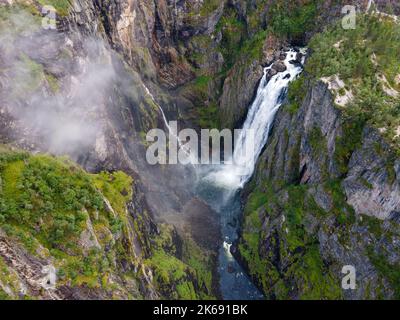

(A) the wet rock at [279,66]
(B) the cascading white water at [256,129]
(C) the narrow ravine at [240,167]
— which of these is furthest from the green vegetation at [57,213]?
(A) the wet rock at [279,66]

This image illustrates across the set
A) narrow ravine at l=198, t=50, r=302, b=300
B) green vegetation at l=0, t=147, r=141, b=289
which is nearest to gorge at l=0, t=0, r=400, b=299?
green vegetation at l=0, t=147, r=141, b=289

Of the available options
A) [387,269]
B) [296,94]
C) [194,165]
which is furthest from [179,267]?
[296,94]

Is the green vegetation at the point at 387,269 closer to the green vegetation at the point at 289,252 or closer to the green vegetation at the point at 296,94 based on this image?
the green vegetation at the point at 289,252

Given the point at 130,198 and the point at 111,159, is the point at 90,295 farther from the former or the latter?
the point at 111,159

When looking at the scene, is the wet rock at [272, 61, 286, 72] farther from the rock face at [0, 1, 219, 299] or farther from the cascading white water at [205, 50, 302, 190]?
the rock face at [0, 1, 219, 299]

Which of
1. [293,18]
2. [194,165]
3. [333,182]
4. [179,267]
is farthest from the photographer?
[293,18]

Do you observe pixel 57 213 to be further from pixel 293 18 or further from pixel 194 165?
pixel 293 18

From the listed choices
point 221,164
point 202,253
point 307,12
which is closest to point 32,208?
point 202,253
